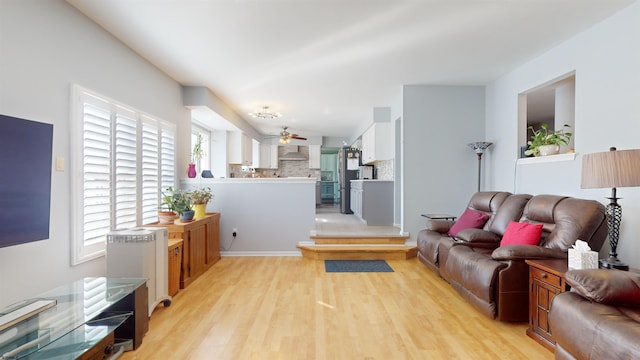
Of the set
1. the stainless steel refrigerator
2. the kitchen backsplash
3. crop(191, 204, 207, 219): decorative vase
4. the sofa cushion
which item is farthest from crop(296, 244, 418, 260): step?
the kitchen backsplash

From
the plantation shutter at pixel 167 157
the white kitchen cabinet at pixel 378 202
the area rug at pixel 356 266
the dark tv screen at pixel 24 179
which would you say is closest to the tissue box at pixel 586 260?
the area rug at pixel 356 266

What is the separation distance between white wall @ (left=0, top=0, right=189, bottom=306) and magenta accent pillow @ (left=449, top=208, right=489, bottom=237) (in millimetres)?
3949

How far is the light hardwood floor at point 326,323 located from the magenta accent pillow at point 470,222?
2.13 feet

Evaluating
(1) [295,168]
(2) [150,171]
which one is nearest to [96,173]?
(2) [150,171]

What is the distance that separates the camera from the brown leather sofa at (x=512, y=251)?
2.66 meters

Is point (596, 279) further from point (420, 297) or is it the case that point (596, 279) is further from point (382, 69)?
point (382, 69)

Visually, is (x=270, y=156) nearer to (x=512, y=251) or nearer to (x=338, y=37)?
(x=338, y=37)

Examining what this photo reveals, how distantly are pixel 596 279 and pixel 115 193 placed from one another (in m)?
3.98

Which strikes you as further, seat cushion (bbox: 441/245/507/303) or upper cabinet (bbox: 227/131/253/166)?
upper cabinet (bbox: 227/131/253/166)

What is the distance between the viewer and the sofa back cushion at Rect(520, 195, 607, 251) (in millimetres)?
2669

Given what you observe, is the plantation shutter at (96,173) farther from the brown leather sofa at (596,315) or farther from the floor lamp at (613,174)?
the floor lamp at (613,174)

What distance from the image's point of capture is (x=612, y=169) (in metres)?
2.21

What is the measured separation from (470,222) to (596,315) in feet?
7.56

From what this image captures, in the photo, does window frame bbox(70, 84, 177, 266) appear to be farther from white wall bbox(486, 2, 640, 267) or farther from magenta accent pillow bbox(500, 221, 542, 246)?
white wall bbox(486, 2, 640, 267)
